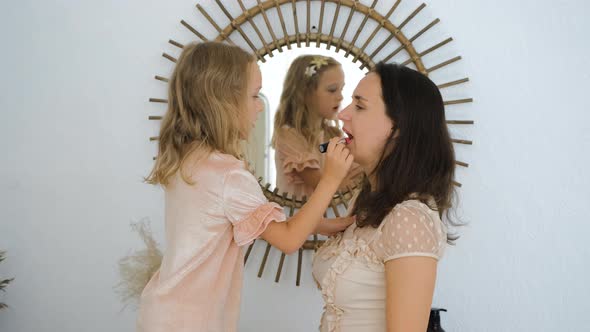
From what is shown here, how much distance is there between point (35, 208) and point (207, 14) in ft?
2.88

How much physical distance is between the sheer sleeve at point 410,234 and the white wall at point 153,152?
665 mm

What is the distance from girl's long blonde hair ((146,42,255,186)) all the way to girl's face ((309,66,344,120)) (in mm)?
401

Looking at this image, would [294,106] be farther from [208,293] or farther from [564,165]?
[564,165]

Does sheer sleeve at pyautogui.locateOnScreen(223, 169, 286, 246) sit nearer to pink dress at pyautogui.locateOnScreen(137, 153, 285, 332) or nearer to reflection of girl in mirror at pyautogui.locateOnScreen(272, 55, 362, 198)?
pink dress at pyautogui.locateOnScreen(137, 153, 285, 332)

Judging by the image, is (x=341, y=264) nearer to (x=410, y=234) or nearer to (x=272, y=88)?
(x=410, y=234)

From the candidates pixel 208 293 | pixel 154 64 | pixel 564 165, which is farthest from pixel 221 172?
pixel 564 165

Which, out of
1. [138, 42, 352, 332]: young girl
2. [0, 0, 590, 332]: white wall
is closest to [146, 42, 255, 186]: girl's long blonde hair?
[138, 42, 352, 332]: young girl

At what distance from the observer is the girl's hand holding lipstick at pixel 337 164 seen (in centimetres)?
122

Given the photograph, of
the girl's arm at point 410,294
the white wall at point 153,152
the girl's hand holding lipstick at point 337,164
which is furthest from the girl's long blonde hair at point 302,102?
the girl's arm at point 410,294

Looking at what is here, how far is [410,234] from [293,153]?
0.70 meters

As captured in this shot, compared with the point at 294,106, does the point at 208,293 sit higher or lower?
lower

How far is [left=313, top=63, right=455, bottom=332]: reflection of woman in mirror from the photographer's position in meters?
1.08

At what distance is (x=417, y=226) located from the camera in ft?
3.50

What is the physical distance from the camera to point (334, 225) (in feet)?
4.57
